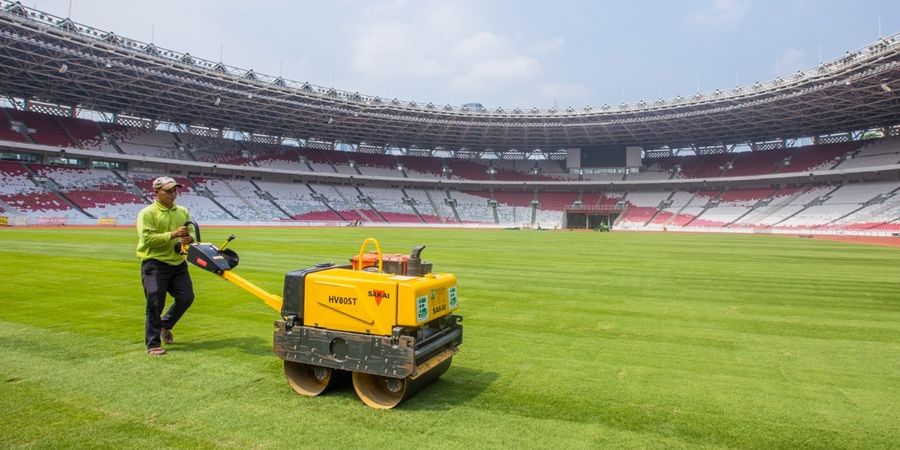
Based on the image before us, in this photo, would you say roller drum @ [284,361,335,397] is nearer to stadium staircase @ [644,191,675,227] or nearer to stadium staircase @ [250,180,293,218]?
stadium staircase @ [250,180,293,218]

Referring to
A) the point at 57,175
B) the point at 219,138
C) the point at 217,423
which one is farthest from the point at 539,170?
the point at 217,423

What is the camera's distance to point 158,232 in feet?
19.2

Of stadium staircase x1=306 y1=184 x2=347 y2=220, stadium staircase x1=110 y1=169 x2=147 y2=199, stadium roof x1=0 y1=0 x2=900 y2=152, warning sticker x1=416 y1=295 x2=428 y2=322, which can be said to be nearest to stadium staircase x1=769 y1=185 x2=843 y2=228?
stadium roof x1=0 y1=0 x2=900 y2=152

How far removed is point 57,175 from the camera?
50.9 m

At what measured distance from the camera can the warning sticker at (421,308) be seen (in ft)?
13.6

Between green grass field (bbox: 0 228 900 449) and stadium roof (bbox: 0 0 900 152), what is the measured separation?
1467 inches

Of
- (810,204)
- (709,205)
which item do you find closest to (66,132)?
(709,205)

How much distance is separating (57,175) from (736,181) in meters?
79.2

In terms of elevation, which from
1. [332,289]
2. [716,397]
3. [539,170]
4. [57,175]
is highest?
[539,170]

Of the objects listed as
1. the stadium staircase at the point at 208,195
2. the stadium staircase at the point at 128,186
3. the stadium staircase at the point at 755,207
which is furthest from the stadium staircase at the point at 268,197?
the stadium staircase at the point at 755,207

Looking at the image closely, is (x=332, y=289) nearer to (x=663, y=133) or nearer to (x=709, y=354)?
(x=709, y=354)

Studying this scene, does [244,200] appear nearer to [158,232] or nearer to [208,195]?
[208,195]

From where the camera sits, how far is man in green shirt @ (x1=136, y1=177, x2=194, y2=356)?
18.9 ft

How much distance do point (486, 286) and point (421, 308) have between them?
768 cm
